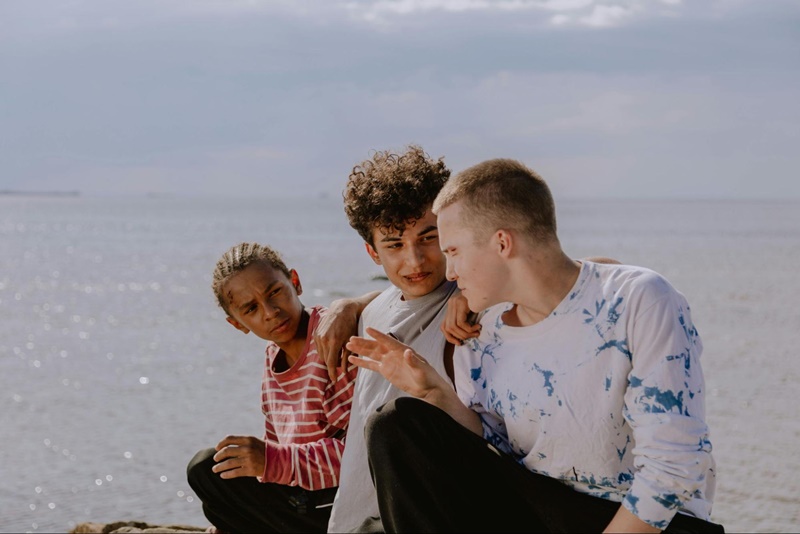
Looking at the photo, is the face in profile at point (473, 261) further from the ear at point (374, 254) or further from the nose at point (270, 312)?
the nose at point (270, 312)

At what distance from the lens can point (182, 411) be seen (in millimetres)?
11133

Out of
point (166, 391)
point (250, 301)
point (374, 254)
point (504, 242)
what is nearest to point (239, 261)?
point (250, 301)

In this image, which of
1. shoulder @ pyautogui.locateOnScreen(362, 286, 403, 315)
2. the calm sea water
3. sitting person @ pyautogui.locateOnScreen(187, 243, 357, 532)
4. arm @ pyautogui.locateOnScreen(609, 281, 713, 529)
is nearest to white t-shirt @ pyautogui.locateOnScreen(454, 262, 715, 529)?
arm @ pyautogui.locateOnScreen(609, 281, 713, 529)

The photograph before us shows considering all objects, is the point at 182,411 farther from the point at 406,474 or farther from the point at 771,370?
the point at 406,474

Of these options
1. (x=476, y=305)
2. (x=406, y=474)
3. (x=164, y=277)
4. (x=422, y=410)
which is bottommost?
(x=164, y=277)

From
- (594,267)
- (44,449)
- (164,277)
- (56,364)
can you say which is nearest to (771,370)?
(44,449)

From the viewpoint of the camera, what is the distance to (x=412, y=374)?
9.98ft

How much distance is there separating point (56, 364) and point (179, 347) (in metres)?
2.04

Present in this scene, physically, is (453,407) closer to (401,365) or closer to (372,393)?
(401,365)

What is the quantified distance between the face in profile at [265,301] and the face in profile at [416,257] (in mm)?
575

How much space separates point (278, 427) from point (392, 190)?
1.05 meters

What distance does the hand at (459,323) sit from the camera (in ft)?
10.2

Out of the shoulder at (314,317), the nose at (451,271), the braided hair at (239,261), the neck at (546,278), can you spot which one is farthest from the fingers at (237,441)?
the neck at (546,278)

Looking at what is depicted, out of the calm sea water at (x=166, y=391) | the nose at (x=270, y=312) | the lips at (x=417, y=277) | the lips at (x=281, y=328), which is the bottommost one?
the calm sea water at (x=166, y=391)
